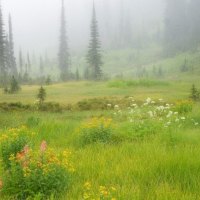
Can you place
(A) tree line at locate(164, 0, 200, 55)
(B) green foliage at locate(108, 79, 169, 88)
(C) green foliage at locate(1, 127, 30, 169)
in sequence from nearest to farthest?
(C) green foliage at locate(1, 127, 30, 169) → (B) green foliage at locate(108, 79, 169, 88) → (A) tree line at locate(164, 0, 200, 55)

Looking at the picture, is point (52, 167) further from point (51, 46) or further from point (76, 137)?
point (51, 46)

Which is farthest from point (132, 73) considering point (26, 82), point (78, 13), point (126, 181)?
point (78, 13)

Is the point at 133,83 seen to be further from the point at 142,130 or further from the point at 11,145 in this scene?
the point at 11,145

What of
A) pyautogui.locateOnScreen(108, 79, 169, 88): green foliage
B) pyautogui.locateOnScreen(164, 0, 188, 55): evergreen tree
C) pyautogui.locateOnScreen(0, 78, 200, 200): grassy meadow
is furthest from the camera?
pyautogui.locateOnScreen(164, 0, 188, 55): evergreen tree

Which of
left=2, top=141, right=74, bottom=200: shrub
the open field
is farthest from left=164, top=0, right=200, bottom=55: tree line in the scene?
left=2, top=141, right=74, bottom=200: shrub

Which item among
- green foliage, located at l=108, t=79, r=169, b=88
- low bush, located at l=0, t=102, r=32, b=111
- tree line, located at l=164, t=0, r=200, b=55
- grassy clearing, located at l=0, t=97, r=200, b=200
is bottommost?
grassy clearing, located at l=0, t=97, r=200, b=200

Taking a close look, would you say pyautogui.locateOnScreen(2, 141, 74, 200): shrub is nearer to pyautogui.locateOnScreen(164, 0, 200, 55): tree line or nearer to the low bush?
the low bush

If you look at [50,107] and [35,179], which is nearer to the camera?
[35,179]

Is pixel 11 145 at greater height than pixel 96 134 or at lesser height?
greater

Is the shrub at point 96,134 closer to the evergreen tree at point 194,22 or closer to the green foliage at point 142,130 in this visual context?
the green foliage at point 142,130

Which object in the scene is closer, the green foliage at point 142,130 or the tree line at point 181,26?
the green foliage at point 142,130

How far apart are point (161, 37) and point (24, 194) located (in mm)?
120719

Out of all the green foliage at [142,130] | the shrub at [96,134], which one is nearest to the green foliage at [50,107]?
the green foliage at [142,130]

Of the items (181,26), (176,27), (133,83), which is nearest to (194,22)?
(181,26)
